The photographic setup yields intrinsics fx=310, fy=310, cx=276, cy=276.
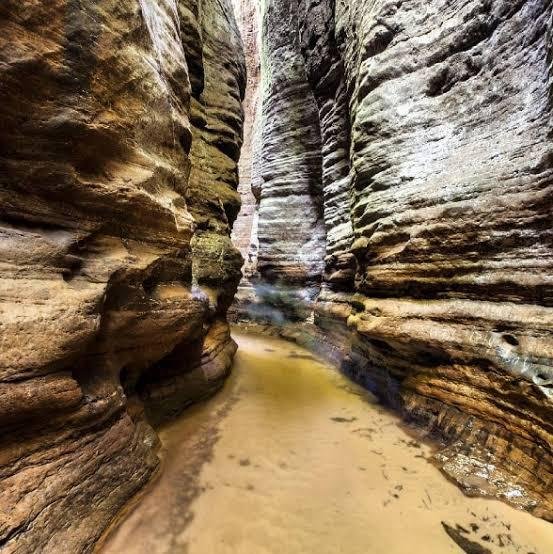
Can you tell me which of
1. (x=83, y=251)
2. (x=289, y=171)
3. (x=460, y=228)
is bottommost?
(x=83, y=251)

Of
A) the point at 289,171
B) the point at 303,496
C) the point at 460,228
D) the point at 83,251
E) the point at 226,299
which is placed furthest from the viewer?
the point at 289,171

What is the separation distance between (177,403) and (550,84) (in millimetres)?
6423

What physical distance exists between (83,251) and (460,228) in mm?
4606

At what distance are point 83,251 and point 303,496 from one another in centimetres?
312

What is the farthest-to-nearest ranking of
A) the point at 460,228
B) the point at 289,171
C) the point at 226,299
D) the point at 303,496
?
the point at 289,171 < the point at 226,299 < the point at 460,228 < the point at 303,496

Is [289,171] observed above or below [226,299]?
above

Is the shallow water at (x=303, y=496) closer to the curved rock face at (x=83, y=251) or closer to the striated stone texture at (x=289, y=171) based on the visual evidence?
the curved rock face at (x=83, y=251)

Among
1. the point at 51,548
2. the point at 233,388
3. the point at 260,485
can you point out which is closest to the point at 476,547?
the point at 260,485

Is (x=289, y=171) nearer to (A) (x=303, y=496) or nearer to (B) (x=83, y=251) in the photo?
(B) (x=83, y=251)

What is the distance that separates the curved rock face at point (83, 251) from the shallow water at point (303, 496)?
0.40 meters

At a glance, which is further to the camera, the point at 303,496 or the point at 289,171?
the point at 289,171

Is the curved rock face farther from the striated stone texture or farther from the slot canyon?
the striated stone texture

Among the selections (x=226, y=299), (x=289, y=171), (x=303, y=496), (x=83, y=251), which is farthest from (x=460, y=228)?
(x=289, y=171)

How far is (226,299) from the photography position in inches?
297
